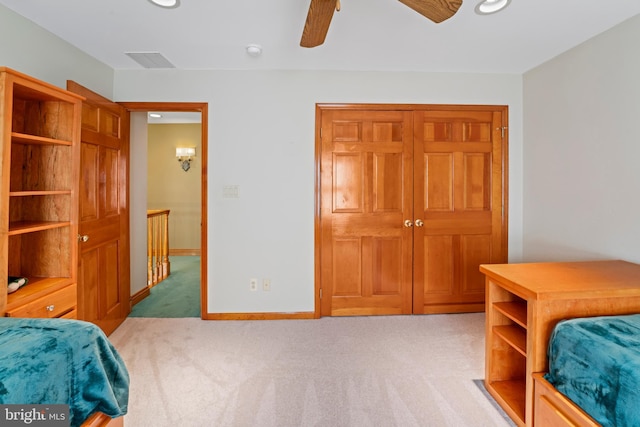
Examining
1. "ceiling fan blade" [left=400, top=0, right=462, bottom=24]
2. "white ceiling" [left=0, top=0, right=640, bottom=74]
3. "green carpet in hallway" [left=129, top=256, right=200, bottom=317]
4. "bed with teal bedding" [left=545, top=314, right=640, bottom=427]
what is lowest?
"green carpet in hallway" [left=129, top=256, right=200, bottom=317]

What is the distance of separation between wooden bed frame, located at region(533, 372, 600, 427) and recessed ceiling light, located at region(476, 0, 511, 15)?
6.71ft

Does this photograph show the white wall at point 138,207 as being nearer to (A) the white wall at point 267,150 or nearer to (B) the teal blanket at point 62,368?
(A) the white wall at point 267,150

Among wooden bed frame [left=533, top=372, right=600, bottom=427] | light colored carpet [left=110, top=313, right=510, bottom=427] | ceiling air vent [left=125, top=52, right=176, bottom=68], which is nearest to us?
wooden bed frame [left=533, top=372, right=600, bottom=427]

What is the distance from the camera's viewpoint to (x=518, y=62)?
2.83 meters

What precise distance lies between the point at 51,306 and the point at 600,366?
8.48 ft

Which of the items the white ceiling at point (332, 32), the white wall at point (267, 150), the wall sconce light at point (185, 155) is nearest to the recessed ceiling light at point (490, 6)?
the white ceiling at point (332, 32)

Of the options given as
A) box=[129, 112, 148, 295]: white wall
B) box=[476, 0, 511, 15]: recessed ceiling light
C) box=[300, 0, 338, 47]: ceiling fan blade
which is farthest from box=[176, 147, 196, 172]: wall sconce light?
box=[476, 0, 511, 15]: recessed ceiling light

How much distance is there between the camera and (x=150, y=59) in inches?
108

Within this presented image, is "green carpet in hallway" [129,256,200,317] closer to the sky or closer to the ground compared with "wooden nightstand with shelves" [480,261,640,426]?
closer to the ground

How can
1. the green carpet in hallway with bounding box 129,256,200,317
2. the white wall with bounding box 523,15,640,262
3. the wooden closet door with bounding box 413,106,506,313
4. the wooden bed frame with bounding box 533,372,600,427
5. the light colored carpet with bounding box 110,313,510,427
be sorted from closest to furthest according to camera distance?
the wooden bed frame with bounding box 533,372,600,427, the light colored carpet with bounding box 110,313,510,427, the white wall with bounding box 523,15,640,262, the wooden closet door with bounding box 413,106,506,313, the green carpet in hallway with bounding box 129,256,200,317

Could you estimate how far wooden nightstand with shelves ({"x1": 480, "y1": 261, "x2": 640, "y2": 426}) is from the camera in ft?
5.05

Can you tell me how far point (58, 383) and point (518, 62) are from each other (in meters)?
3.70

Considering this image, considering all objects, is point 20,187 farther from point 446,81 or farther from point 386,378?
point 446,81

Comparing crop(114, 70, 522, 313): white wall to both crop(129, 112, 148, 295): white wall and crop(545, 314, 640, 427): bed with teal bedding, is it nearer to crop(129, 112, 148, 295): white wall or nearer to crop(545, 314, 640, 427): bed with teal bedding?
crop(129, 112, 148, 295): white wall
